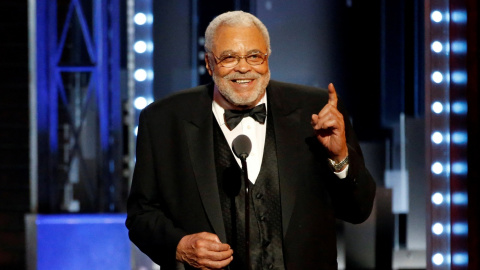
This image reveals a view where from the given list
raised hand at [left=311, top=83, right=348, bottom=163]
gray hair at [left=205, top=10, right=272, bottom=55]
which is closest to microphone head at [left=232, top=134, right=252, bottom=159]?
raised hand at [left=311, top=83, right=348, bottom=163]

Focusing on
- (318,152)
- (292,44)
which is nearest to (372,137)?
(292,44)

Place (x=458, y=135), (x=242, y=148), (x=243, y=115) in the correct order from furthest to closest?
(x=458, y=135) → (x=243, y=115) → (x=242, y=148)

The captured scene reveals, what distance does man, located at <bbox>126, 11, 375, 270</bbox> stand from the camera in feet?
7.32

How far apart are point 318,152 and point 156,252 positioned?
57 centimetres

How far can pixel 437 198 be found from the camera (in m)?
3.72

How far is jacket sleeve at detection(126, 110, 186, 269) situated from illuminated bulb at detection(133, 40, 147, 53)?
154 centimetres

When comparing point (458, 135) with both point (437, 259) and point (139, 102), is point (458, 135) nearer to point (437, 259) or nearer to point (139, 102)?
point (437, 259)

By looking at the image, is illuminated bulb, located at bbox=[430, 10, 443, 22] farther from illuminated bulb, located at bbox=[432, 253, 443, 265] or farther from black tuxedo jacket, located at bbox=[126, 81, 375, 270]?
black tuxedo jacket, located at bbox=[126, 81, 375, 270]

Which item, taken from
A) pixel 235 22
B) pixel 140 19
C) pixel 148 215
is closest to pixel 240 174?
pixel 148 215

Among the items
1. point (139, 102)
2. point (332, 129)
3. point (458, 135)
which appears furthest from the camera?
point (139, 102)

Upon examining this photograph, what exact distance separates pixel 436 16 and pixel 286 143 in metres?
1.73

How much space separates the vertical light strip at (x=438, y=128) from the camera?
3.71 metres

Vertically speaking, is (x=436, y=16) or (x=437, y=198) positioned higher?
(x=436, y=16)

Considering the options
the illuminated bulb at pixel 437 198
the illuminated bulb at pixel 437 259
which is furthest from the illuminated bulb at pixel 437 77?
the illuminated bulb at pixel 437 259
